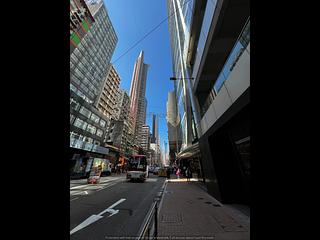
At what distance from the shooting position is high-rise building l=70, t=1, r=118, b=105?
164 feet

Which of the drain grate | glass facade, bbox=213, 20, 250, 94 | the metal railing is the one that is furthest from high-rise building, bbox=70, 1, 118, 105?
the metal railing

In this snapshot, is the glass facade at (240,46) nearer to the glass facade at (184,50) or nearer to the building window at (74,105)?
the glass facade at (184,50)

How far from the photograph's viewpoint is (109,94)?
69250 mm

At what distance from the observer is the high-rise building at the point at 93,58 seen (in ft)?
164

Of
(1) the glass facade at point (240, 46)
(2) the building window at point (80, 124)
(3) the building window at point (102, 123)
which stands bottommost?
(1) the glass facade at point (240, 46)

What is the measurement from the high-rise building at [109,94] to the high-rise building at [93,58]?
1768 millimetres

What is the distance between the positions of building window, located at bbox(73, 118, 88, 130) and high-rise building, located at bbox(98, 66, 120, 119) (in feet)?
63.6

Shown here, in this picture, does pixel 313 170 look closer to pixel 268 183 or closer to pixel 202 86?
pixel 268 183

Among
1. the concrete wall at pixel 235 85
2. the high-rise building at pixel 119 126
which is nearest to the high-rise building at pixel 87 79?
the high-rise building at pixel 119 126

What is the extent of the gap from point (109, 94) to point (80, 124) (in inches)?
1243

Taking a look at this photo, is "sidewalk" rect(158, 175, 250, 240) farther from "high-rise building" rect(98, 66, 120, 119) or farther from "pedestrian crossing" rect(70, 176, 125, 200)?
"high-rise building" rect(98, 66, 120, 119)
